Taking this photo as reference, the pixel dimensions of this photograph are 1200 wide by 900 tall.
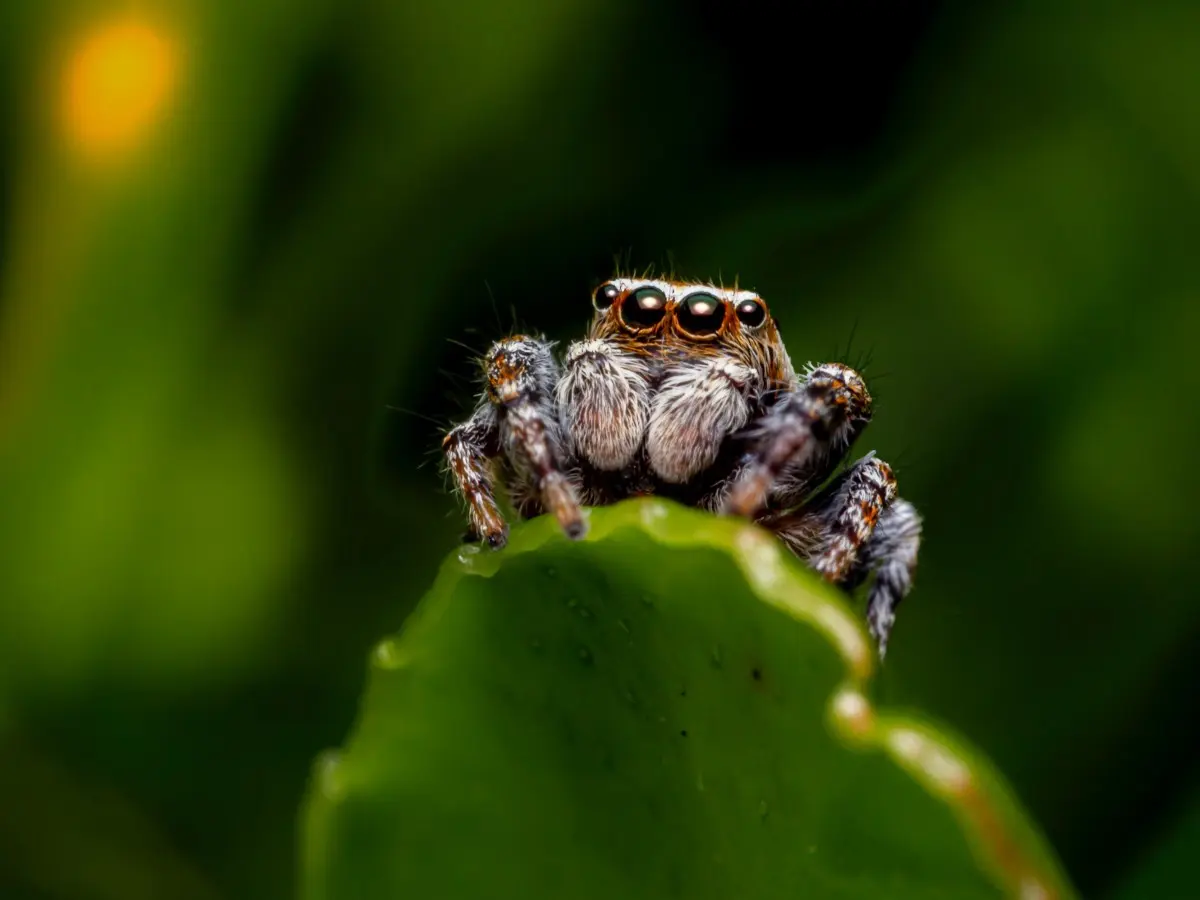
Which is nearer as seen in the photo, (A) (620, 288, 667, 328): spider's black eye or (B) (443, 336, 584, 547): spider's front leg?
(B) (443, 336, 584, 547): spider's front leg

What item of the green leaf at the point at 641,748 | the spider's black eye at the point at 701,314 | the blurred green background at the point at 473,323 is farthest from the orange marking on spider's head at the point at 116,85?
the green leaf at the point at 641,748

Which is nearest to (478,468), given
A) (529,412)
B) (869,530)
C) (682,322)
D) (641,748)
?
(529,412)

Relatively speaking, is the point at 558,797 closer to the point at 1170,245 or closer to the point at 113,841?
the point at 113,841

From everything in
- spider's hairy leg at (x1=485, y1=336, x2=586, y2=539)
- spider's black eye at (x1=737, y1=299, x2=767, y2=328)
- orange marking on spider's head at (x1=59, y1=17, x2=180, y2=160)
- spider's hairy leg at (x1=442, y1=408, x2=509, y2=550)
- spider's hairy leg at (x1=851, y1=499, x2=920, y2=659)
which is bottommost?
spider's hairy leg at (x1=442, y1=408, x2=509, y2=550)

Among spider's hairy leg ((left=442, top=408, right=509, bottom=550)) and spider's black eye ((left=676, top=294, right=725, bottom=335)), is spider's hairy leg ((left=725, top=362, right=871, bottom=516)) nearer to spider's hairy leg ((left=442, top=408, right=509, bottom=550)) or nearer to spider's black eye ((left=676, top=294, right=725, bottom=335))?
spider's black eye ((left=676, top=294, right=725, bottom=335))

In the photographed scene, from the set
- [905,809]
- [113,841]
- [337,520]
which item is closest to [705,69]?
[337,520]

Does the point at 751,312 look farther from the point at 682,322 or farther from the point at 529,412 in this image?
the point at 529,412

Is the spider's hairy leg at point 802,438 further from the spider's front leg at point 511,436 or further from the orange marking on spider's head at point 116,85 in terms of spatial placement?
the orange marking on spider's head at point 116,85

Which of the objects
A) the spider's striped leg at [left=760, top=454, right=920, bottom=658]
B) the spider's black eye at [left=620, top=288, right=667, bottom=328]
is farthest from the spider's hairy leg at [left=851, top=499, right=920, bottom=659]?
the spider's black eye at [left=620, top=288, right=667, bottom=328]
